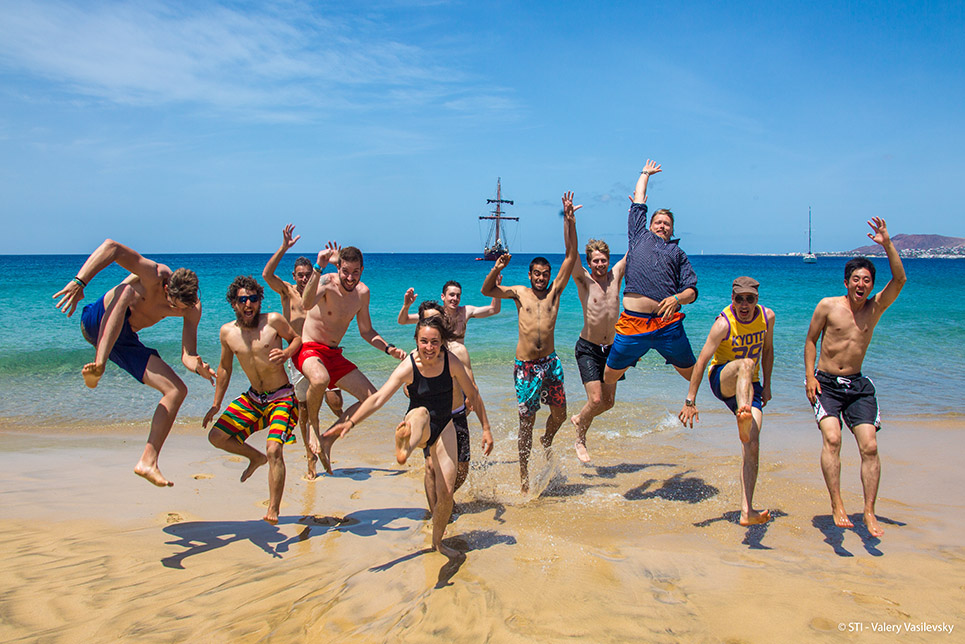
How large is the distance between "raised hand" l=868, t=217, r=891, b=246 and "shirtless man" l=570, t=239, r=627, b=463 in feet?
7.40

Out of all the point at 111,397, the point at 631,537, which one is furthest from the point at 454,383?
the point at 111,397

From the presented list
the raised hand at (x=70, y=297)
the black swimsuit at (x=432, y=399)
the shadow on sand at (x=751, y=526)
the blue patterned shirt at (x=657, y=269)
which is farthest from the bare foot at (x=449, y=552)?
the raised hand at (x=70, y=297)

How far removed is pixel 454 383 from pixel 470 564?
53.1 inches

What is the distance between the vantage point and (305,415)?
725 cm

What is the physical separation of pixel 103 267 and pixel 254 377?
145cm

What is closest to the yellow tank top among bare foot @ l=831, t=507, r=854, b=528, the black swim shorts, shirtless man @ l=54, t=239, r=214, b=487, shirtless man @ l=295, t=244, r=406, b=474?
the black swim shorts

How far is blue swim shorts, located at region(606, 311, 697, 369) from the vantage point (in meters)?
6.23

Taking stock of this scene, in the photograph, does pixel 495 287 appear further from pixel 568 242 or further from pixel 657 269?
pixel 657 269

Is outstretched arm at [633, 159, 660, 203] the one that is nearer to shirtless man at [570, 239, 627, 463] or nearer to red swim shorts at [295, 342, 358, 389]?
shirtless man at [570, 239, 627, 463]

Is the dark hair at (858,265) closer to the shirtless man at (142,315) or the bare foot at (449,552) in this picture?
the bare foot at (449,552)

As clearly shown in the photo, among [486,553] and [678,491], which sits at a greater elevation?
[486,553]

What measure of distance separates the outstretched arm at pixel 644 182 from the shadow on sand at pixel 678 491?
3003 mm

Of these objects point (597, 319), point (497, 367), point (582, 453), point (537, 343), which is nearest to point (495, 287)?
point (537, 343)

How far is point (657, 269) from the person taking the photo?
246 inches
